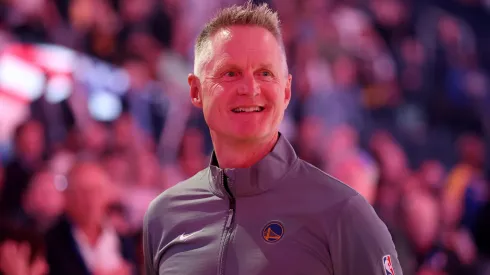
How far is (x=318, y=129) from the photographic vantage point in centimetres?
619

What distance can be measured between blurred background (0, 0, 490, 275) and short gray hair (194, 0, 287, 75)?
2183 mm

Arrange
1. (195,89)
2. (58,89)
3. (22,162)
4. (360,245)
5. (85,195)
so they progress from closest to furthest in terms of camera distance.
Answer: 1. (360,245)
2. (195,89)
3. (85,195)
4. (22,162)
5. (58,89)

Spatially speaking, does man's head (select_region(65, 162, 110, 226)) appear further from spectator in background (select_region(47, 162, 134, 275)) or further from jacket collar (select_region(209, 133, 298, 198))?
jacket collar (select_region(209, 133, 298, 198))

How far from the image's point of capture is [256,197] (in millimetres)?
1661

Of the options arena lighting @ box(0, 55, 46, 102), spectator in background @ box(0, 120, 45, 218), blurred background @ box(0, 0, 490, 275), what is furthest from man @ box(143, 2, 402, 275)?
arena lighting @ box(0, 55, 46, 102)

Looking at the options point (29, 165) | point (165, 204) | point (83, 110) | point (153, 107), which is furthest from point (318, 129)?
point (165, 204)

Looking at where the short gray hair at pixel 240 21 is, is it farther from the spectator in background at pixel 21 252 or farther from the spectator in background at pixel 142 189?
the spectator in background at pixel 142 189

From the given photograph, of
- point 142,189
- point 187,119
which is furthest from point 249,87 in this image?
point 187,119

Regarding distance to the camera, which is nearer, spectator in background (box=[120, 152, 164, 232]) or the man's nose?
the man's nose

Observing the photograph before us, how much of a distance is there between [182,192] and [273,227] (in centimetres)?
32

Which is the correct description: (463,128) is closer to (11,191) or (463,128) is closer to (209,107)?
(11,191)

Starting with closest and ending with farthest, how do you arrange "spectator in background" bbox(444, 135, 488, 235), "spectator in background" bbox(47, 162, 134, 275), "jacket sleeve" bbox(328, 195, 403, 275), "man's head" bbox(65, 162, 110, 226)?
"jacket sleeve" bbox(328, 195, 403, 275) → "spectator in background" bbox(47, 162, 134, 275) → "man's head" bbox(65, 162, 110, 226) → "spectator in background" bbox(444, 135, 488, 235)

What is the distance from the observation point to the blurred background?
405cm

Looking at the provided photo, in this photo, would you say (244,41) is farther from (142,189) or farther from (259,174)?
(142,189)
